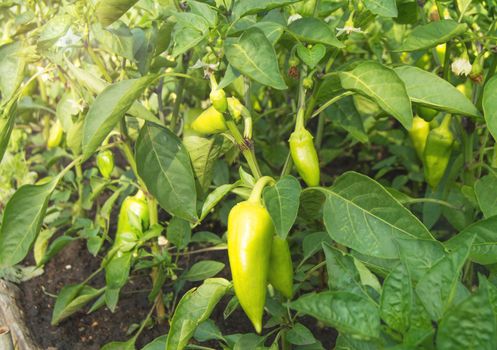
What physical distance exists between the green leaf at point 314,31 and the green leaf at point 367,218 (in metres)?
0.23

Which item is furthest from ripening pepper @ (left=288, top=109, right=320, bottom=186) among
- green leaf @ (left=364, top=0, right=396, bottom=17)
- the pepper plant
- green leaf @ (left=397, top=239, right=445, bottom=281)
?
green leaf @ (left=397, top=239, right=445, bottom=281)

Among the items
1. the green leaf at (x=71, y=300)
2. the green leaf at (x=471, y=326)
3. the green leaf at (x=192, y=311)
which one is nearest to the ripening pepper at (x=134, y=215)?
the green leaf at (x=71, y=300)

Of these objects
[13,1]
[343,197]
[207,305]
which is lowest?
[207,305]

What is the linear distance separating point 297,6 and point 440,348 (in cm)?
69

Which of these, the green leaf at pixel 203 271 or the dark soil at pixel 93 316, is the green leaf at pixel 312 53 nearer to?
the green leaf at pixel 203 271

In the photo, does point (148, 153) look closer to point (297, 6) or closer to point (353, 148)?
point (297, 6)

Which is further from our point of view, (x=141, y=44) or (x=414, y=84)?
(x=141, y=44)

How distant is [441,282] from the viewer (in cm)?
72

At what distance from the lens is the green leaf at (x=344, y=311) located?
0.72 metres

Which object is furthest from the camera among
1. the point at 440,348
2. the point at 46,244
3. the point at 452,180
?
the point at 46,244

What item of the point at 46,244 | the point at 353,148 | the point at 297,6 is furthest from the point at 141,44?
the point at 353,148

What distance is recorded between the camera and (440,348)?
656 millimetres

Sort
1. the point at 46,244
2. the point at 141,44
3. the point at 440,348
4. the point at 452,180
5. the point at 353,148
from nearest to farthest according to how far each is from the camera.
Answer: the point at 440,348, the point at 141,44, the point at 452,180, the point at 46,244, the point at 353,148

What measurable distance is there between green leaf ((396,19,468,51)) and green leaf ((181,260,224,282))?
67 cm
